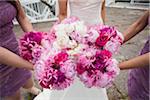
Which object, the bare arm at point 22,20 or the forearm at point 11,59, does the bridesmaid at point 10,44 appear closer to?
the bare arm at point 22,20

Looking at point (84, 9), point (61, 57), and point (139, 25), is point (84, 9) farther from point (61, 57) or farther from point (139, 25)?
point (61, 57)

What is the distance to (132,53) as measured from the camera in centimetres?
378

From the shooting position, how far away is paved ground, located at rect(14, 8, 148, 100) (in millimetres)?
2882

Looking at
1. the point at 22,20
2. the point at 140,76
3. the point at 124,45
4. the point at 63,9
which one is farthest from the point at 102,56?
the point at 124,45

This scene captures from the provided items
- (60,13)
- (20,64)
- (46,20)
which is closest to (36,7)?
(46,20)

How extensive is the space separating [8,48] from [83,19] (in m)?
0.78

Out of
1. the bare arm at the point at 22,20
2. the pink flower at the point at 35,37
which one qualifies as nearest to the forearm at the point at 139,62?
the pink flower at the point at 35,37

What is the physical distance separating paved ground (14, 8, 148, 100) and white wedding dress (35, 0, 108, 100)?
2.61 ft

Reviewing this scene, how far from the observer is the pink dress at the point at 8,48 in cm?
187

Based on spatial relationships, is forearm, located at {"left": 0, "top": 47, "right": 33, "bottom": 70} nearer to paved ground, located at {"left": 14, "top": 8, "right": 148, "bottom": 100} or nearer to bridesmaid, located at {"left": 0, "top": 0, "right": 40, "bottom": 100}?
bridesmaid, located at {"left": 0, "top": 0, "right": 40, "bottom": 100}

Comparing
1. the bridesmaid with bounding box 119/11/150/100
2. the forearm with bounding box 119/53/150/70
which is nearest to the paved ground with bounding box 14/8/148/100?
the bridesmaid with bounding box 119/11/150/100

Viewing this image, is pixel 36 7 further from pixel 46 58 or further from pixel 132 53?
pixel 46 58

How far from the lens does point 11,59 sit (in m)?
1.41

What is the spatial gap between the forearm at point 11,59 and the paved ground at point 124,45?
4.91 feet
